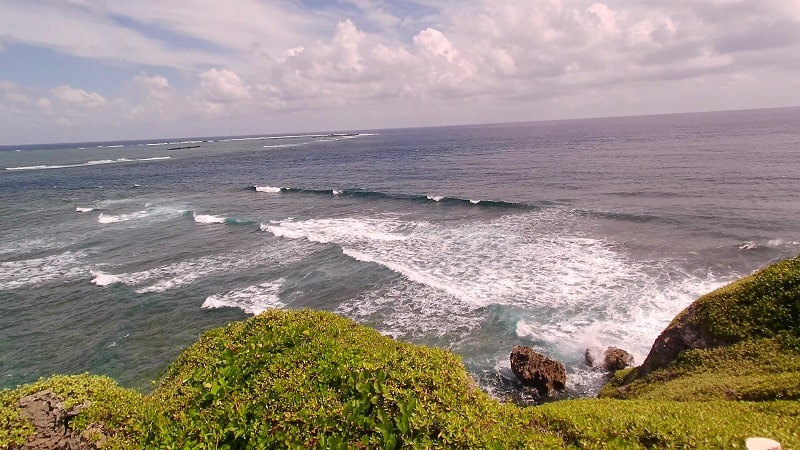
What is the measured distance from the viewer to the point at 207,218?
53156 mm

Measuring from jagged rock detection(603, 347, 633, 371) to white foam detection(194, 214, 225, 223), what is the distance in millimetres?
44253

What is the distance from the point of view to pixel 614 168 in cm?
7444

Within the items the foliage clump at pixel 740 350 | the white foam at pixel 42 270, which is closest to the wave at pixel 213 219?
the white foam at pixel 42 270

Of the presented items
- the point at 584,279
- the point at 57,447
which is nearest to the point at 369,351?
the point at 57,447

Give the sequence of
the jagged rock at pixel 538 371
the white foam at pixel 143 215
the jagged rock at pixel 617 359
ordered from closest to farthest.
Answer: the jagged rock at pixel 538 371 → the jagged rock at pixel 617 359 → the white foam at pixel 143 215

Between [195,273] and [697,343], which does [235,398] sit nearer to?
[697,343]

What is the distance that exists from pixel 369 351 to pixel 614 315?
19188 millimetres

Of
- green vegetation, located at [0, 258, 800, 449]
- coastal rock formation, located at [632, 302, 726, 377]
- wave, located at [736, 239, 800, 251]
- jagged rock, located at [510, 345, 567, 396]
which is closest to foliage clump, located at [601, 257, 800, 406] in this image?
coastal rock formation, located at [632, 302, 726, 377]

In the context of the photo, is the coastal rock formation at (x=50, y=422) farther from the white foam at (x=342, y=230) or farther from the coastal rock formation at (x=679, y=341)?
the white foam at (x=342, y=230)

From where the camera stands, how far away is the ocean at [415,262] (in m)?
24.2

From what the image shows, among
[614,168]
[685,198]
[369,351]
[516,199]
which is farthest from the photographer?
Answer: [614,168]

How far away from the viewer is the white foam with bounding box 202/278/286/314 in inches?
Result: 1117

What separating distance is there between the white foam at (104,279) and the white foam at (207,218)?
1689 centimetres

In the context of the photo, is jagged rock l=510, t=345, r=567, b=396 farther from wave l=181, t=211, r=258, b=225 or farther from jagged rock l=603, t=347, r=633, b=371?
wave l=181, t=211, r=258, b=225
